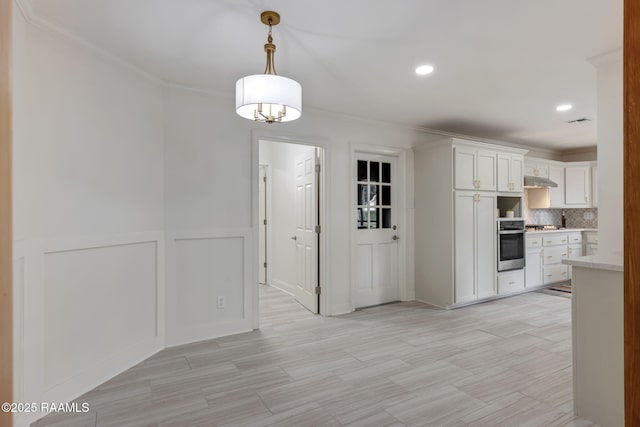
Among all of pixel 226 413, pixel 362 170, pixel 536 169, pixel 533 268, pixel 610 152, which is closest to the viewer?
pixel 226 413

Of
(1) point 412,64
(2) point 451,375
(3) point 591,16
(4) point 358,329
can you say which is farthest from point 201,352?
(3) point 591,16

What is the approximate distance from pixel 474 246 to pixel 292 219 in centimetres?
256

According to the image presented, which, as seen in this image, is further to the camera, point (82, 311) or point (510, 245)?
point (510, 245)

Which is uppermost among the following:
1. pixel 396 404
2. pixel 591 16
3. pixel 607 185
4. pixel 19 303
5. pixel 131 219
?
pixel 591 16

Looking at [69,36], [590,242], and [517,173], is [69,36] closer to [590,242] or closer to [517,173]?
[517,173]

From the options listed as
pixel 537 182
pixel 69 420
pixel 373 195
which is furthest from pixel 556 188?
pixel 69 420

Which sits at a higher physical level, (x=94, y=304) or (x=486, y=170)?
(x=486, y=170)

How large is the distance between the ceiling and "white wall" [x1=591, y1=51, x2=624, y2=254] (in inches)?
8.3

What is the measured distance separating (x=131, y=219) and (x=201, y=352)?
1332 mm

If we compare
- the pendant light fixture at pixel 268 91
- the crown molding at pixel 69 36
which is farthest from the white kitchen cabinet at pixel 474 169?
the crown molding at pixel 69 36

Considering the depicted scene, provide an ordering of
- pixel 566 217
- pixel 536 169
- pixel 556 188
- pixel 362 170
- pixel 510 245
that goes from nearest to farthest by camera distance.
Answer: pixel 362 170
pixel 510 245
pixel 536 169
pixel 556 188
pixel 566 217

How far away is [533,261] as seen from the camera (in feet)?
17.2

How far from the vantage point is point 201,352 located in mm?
3000

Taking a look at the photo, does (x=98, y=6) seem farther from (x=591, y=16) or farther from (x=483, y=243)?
(x=483, y=243)
